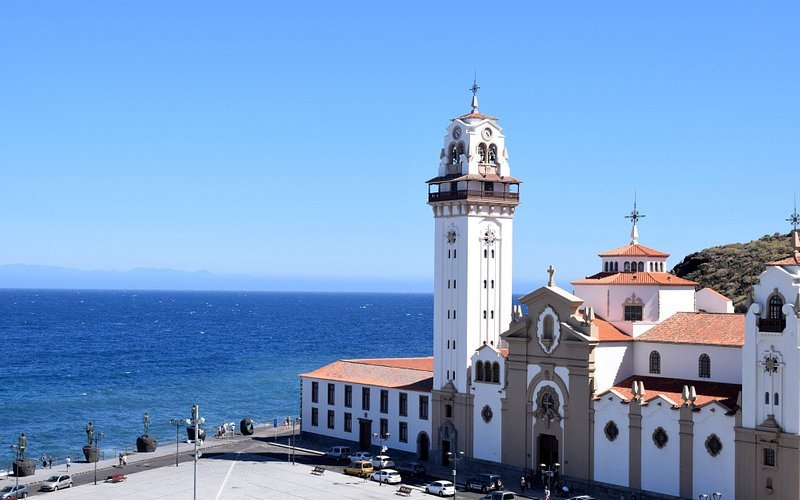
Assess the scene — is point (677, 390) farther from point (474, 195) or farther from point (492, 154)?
point (492, 154)

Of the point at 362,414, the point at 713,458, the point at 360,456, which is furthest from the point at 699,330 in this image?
the point at 362,414

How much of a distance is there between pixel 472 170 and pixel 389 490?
23712 mm

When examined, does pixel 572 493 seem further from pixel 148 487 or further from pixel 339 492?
pixel 148 487

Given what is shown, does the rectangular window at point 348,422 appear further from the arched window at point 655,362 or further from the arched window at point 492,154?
the arched window at point 655,362

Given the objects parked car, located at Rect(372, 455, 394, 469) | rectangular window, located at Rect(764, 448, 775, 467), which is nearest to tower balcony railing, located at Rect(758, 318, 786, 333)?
rectangular window, located at Rect(764, 448, 775, 467)

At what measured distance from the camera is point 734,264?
143 metres

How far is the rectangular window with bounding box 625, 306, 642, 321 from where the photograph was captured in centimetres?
7094

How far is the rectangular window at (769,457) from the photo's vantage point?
57.0 m

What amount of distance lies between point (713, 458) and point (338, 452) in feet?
99.0

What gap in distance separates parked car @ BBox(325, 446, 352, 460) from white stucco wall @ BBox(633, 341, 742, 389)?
77.3 ft

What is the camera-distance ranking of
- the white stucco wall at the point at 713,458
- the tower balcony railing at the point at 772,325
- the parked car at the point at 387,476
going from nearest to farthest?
the tower balcony railing at the point at 772,325 < the white stucco wall at the point at 713,458 < the parked car at the point at 387,476

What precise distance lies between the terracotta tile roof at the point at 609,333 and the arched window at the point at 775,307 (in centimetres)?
1149

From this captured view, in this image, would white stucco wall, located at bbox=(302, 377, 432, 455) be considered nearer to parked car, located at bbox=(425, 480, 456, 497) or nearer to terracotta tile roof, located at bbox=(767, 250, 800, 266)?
parked car, located at bbox=(425, 480, 456, 497)

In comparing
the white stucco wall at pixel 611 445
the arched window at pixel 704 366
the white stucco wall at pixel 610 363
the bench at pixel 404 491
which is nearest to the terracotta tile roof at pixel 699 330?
the arched window at pixel 704 366
